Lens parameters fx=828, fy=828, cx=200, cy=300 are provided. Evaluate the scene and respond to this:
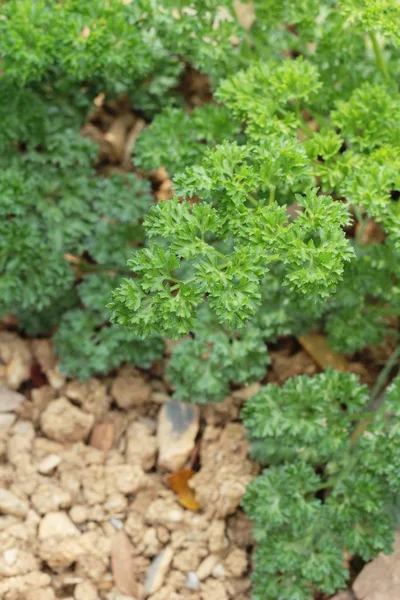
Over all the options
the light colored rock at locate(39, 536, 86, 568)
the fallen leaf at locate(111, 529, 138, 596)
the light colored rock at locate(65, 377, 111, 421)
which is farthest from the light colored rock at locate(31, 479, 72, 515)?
the light colored rock at locate(65, 377, 111, 421)

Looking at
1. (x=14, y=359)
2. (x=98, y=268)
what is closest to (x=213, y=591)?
(x=14, y=359)

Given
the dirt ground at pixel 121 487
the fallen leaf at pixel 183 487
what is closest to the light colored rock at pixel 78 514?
the dirt ground at pixel 121 487

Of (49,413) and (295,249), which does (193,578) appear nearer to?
(49,413)

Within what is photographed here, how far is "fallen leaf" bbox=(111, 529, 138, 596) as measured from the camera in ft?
9.86

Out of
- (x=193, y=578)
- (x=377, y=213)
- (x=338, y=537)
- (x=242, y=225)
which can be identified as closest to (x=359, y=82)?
(x=377, y=213)

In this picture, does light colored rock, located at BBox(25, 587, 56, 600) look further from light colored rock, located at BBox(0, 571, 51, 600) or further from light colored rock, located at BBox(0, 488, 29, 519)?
light colored rock, located at BBox(0, 488, 29, 519)

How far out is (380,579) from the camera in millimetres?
2922

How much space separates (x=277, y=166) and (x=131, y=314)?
26.9 inches

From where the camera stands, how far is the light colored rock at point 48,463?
3.23 m

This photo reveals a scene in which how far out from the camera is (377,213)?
8.97ft

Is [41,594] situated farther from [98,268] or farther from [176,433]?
[98,268]

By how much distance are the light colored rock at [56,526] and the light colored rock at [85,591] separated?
18 cm

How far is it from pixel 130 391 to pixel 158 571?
77 cm

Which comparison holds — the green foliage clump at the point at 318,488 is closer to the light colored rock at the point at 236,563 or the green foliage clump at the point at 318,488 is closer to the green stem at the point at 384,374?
the light colored rock at the point at 236,563
